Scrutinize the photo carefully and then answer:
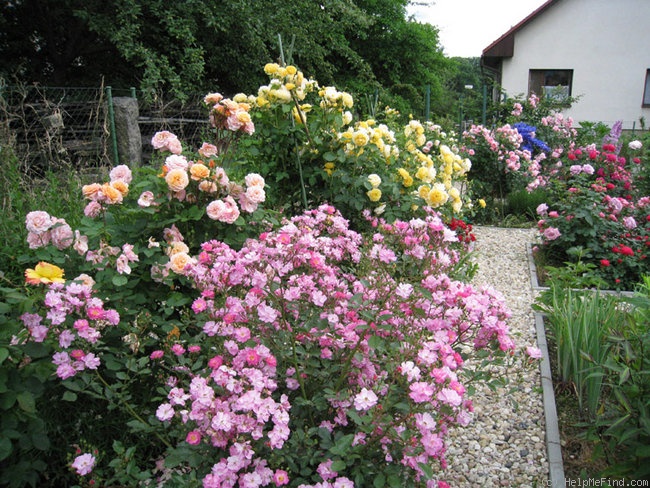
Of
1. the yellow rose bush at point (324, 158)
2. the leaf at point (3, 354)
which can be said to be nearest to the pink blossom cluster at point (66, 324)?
the leaf at point (3, 354)

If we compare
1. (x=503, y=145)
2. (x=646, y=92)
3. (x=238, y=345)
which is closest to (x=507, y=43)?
(x=646, y=92)

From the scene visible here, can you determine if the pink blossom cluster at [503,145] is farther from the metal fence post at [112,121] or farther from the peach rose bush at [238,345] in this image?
the peach rose bush at [238,345]

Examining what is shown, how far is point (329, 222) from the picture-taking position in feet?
7.64

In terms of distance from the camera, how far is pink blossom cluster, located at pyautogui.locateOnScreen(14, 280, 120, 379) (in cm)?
158

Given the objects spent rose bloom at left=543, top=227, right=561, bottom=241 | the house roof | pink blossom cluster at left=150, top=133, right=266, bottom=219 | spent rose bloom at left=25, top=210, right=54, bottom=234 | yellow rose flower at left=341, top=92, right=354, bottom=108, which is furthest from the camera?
the house roof

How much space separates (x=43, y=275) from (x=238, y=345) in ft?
2.15

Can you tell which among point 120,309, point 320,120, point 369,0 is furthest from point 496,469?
point 369,0

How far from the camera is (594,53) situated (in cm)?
1536

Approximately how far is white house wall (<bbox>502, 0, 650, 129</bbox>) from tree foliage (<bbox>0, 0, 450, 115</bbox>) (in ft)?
24.1

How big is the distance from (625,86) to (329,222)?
16298 mm

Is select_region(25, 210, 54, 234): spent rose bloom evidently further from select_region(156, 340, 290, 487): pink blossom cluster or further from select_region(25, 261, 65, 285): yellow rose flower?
select_region(156, 340, 290, 487): pink blossom cluster

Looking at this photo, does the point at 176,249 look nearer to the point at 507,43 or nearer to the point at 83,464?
the point at 83,464

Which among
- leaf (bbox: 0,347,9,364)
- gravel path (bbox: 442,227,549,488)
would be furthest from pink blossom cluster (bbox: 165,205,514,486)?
leaf (bbox: 0,347,9,364)

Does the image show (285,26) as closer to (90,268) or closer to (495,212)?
(495,212)
